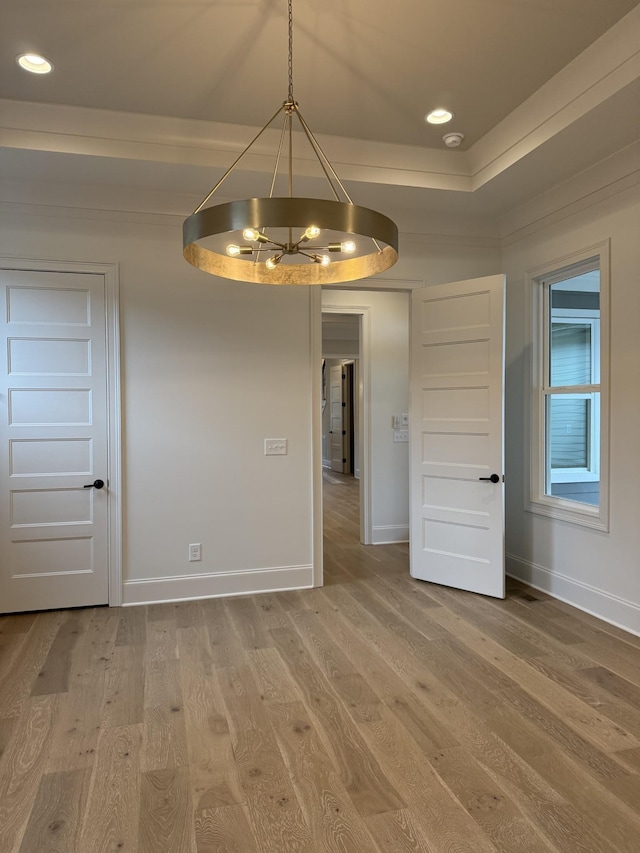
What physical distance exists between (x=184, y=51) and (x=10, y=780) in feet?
10.6

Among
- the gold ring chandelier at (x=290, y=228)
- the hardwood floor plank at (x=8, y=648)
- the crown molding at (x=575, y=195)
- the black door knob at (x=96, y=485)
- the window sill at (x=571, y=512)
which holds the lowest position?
the hardwood floor plank at (x=8, y=648)

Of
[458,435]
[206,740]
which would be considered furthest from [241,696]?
[458,435]

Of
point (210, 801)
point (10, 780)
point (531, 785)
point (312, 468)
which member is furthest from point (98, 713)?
point (312, 468)

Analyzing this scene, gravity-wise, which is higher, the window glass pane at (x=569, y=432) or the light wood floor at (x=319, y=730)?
the window glass pane at (x=569, y=432)

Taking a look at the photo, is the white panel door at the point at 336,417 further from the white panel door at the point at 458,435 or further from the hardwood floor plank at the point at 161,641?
the hardwood floor plank at the point at 161,641

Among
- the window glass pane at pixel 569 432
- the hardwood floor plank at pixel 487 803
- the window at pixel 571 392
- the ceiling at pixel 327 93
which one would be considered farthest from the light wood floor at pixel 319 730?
the ceiling at pixel 327 93

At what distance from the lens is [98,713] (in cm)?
250

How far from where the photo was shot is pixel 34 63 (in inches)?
109

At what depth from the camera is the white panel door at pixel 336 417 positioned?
38.5 feet

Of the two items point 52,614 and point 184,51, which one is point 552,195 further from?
point 52,614

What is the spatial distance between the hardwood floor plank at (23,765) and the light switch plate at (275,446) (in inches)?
80.2

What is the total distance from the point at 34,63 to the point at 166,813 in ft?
11.1

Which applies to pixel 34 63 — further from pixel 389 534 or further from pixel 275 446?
pixel 389 534

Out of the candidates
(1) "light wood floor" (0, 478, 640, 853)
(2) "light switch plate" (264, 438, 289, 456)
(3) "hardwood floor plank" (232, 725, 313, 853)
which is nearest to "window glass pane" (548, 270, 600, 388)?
(1) "light wood floor" (0, 478, 640, 853)
